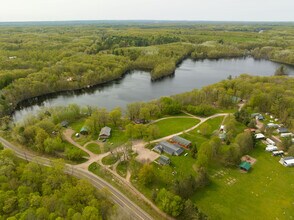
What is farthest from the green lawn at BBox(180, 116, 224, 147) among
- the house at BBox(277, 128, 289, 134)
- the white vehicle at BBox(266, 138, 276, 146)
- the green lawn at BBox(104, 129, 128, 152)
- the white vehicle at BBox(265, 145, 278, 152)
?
the green lawn at BBox(104, 129, 128, 152)

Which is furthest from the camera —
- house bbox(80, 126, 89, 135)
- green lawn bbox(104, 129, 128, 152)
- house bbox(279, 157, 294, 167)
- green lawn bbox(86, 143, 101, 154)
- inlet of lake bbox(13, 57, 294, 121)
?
inlet of lake bbox(13, 57, 294, 121)

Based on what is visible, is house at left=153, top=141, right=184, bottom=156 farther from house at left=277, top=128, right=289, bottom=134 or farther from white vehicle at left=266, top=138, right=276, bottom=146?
house at left=277, top=128, right=289, bottom=134

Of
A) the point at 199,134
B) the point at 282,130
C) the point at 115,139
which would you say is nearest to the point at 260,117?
the point at 282,130

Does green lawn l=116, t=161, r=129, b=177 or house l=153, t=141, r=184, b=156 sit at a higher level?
house l=153, t=141, r=184, b=156

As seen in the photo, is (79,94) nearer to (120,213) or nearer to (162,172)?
(162,172)

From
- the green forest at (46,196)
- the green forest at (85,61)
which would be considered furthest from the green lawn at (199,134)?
the green forest at (85,61)

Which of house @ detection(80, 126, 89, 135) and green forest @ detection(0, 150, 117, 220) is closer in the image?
green forest @ detection(0, 150, 117, 220)

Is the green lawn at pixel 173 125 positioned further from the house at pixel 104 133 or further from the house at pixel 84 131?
the house at pixel 84 131

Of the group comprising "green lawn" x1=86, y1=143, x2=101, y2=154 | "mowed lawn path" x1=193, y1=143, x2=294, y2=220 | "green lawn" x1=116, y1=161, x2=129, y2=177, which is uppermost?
"green lawn" x1=116, y1=161, x2=129, y2=177
